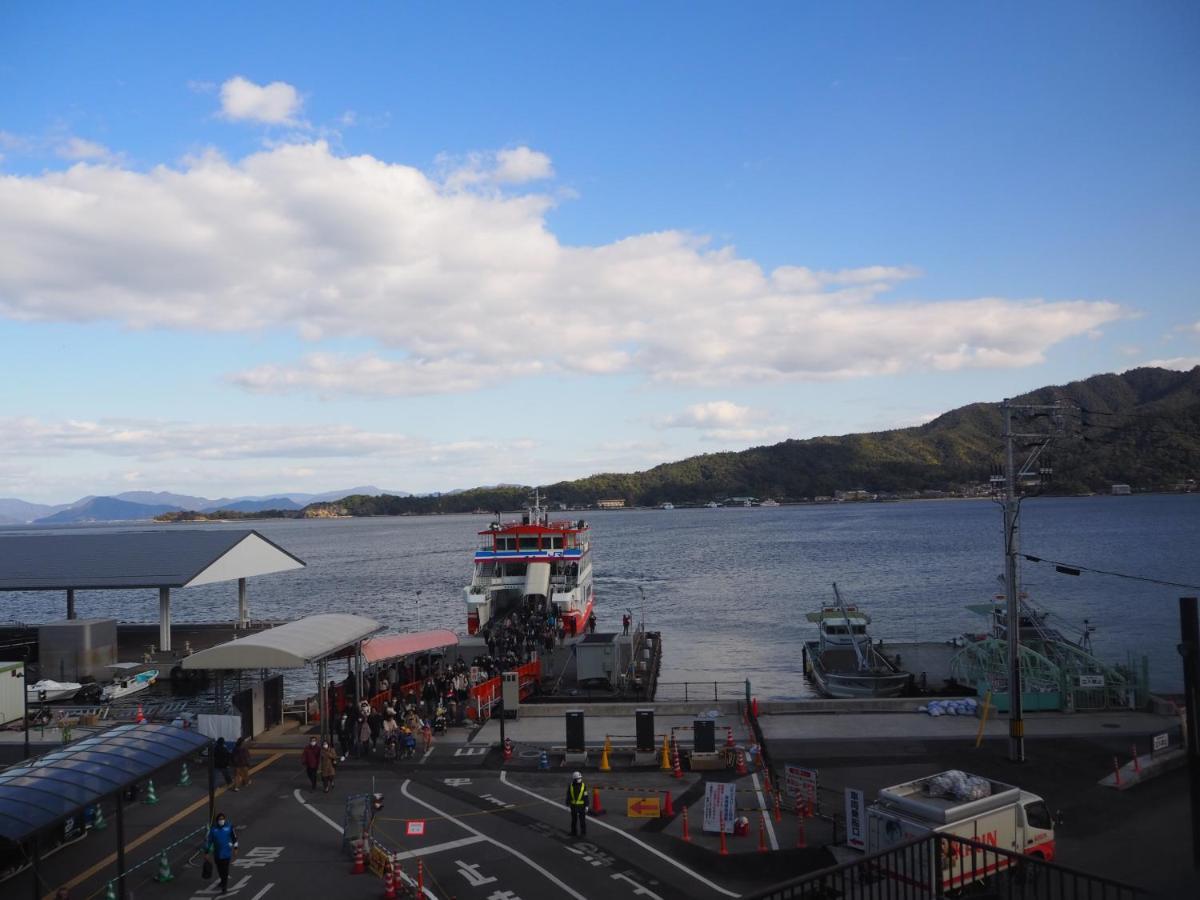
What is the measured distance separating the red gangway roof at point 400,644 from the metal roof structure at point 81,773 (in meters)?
9.92

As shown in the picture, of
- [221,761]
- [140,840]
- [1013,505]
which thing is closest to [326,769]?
[221,761]

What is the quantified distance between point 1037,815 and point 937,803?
6.65 ft

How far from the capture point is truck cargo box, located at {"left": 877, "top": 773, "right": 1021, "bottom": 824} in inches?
474

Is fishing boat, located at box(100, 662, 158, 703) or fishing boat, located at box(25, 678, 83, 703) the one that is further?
fishing boat, located at box(100, 662, 158, 703)

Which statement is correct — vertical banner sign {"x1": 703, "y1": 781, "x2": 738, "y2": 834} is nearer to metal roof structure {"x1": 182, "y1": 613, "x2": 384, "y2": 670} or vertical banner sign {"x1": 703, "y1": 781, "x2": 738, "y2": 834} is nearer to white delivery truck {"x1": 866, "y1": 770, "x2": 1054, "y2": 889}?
white delivery truck {"x1": 866, "y1": 770, "x2": 1054, "y2": 889}

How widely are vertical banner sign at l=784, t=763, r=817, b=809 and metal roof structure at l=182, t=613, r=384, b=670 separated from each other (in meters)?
10.6

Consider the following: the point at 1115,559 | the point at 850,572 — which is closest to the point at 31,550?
the point at 850,572

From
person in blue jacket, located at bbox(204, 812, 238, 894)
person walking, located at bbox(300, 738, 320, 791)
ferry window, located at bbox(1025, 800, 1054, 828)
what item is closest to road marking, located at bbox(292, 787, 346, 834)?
person walking, located at bbox(300, 738, 320, 791)

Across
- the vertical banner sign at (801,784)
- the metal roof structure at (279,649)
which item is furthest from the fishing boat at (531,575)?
the vertical banner sign at (801,784)

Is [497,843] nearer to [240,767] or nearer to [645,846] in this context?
[645,846]

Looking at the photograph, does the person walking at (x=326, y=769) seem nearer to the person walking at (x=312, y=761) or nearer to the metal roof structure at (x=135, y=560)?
the person walking at (x=312, y=761)

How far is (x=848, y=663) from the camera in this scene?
117ft

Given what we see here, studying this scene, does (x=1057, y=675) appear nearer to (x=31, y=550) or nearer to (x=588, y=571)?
(x=588, y=571)

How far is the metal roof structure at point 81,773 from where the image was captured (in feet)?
35.8
